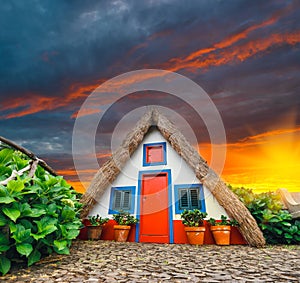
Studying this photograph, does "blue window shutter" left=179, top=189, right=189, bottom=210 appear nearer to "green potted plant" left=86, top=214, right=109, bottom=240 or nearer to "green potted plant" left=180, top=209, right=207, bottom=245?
"green potted plant" left=180, top=209, right=207, bottom=245

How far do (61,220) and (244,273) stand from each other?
11.0 ft

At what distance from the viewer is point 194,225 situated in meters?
7.13

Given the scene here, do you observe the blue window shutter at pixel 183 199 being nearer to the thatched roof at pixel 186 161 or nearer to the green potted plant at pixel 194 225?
the green potted plant at pixel 194 225

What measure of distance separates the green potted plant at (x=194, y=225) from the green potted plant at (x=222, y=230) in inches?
12.1

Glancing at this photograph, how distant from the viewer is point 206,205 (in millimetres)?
7621

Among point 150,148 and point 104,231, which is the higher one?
point 150,148

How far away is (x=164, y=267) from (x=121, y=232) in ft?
11.7

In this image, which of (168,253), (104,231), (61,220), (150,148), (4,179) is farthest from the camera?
(150,148)

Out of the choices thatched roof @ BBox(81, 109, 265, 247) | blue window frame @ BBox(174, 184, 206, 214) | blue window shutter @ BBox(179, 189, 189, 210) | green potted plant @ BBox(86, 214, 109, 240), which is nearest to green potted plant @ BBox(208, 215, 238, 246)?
thatched roof @ BBox(81, 109, 265, 247)

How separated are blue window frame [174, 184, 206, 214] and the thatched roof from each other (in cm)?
37

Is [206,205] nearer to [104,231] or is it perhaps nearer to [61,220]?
[104,231]

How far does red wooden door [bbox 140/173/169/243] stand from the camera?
7.80 m

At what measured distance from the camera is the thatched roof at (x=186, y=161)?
6.84m

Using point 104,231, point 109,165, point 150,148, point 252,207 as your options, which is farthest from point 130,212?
point 252,207
